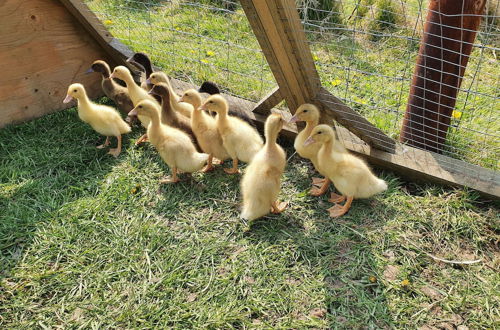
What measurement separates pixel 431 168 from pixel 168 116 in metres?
2.36

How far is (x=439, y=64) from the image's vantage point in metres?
3.34

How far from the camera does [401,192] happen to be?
3.51 metres

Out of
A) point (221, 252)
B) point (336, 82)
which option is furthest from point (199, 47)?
point (221, 252)

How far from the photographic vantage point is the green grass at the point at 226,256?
106 inches

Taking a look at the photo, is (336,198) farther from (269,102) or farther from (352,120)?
(269,102)

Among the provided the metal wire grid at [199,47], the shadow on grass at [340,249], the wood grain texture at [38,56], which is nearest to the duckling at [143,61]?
the metal wire grid at [199,47]

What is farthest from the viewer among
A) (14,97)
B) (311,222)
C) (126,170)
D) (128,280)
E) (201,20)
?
(201,20)

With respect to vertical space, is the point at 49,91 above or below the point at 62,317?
above

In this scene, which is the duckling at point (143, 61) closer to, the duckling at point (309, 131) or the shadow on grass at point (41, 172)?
the shadow on grass at point (41, 172)

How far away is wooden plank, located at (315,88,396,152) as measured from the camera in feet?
11.4

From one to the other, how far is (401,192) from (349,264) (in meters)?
0.92

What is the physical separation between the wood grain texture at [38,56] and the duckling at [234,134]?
6.67ft

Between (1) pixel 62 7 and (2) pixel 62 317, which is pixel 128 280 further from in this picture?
(1) pixel 62 7

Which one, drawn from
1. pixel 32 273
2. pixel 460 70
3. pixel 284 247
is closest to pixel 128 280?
pixel 32 273
